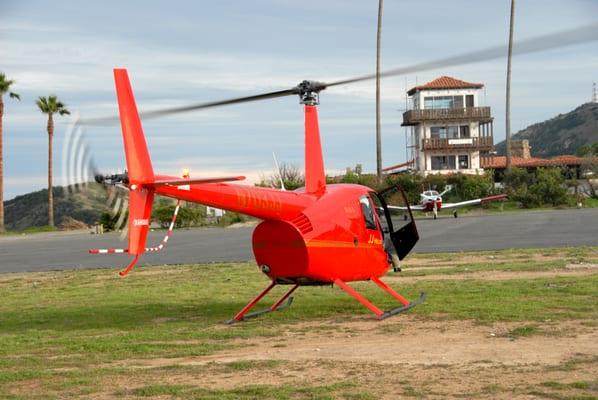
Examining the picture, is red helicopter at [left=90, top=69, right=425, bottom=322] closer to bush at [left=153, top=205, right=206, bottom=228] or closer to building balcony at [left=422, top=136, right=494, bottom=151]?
bush at [left=153, top=205, right=206, bottom=228]

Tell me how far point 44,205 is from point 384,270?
95.7 meters

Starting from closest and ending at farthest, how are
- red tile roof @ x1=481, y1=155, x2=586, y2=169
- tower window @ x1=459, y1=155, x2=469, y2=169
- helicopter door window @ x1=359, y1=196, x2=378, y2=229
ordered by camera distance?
helicopter door window @ x1=359, y1=196, x2=378, y2=229, tower window @ x1=459, y1=155, x2=469, y2=169, red tile roof @ x1=481, y1=155, x2=586, y2=169

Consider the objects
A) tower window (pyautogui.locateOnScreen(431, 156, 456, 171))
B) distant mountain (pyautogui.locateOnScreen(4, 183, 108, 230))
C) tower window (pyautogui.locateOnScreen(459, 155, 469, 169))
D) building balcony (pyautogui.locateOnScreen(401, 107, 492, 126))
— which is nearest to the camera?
building balcony (pyautogui.locateOnScreen(401, 107, 492, 126))

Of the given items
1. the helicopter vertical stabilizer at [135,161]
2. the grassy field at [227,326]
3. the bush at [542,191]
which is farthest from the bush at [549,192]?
the helicopter vertical stabilizer at [135,161]

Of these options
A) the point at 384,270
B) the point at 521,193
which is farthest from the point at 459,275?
the point at 521,193

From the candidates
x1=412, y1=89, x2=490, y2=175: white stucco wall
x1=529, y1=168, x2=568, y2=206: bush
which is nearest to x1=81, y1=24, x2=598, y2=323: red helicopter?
x1=529, y1=168, x2=568, y2=206: bush

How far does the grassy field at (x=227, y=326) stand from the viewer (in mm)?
8516

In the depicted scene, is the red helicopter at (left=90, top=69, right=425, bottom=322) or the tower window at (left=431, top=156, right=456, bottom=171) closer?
the red helicopter at (left=90, top=69, right=425, bottom=322)

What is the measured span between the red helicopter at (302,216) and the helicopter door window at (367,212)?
0.04 feet

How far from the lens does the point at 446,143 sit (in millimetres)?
84062

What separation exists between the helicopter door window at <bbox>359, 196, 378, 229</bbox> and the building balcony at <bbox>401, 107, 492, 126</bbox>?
234 feet

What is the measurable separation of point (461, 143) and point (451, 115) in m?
2.94

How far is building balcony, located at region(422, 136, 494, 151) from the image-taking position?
83.8 meters

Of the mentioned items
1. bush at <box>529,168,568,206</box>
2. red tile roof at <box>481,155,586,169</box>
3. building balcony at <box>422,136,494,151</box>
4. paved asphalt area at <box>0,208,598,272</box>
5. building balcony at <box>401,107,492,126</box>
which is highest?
building balcony at <box>401,107,492,126</box>
